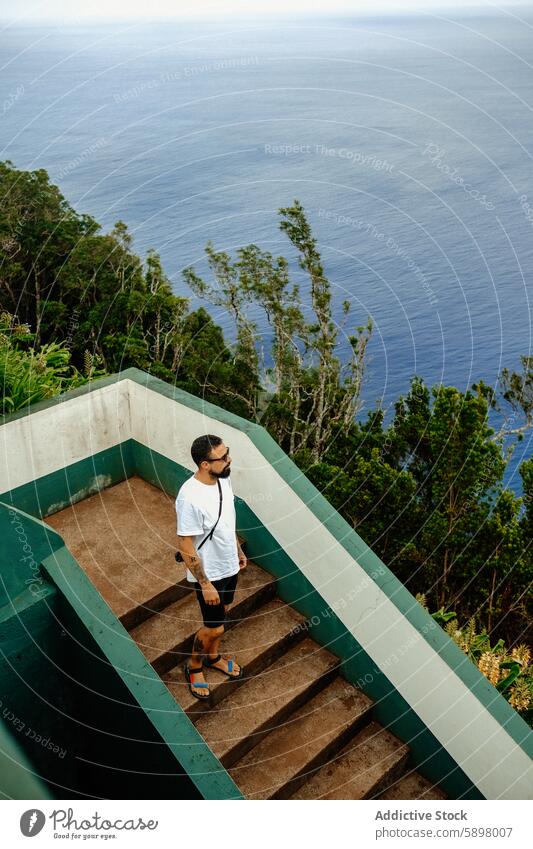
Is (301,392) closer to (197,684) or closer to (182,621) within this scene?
(182,621)

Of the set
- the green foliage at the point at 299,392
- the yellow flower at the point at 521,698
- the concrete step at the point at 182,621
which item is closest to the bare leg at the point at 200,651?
the concrete step at the point at 182,621

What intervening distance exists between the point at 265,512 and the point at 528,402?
24.5 metres

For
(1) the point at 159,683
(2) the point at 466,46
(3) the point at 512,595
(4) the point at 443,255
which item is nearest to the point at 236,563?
(1) the point at 159,683

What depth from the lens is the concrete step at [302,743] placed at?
4.42 metres

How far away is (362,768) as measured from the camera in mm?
4656

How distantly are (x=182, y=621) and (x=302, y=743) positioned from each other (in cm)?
100

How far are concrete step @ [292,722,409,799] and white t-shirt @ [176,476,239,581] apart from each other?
4.41 feet

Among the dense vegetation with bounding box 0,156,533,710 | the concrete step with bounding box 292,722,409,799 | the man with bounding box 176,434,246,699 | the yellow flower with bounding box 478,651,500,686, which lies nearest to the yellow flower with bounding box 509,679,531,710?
the dense vegetation with bounding box 0,156,533,710

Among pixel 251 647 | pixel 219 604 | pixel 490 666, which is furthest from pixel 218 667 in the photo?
pixel 490 666

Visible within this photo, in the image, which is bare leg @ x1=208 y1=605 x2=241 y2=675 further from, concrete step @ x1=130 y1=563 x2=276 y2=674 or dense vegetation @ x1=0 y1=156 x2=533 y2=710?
dense vegetation @ x1=0 y1=156 x2=533 y2=710

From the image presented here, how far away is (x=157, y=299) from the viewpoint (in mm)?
20734

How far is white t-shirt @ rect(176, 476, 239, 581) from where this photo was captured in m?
4.11

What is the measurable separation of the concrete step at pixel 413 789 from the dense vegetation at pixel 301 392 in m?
2.07

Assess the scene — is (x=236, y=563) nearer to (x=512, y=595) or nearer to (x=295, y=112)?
(x=512, y=595)
